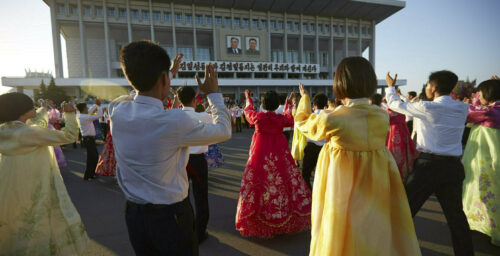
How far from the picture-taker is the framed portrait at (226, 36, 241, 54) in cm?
3894

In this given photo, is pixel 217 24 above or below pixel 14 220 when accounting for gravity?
above

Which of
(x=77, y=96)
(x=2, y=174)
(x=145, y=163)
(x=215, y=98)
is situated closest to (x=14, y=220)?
(x=2, y=174)

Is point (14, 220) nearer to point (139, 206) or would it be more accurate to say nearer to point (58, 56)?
point (139, 206)

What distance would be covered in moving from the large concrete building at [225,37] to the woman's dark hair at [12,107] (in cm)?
3330

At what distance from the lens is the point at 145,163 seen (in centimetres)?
140

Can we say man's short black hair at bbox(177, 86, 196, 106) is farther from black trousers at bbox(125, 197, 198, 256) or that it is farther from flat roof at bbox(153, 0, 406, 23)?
flat roof at bbox(153, 0, 406, 23)

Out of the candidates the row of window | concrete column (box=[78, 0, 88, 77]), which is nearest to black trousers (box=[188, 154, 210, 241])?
concrete column (box=[78, 0, 88, 77])

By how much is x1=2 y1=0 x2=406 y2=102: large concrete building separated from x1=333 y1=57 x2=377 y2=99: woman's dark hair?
34.5 m

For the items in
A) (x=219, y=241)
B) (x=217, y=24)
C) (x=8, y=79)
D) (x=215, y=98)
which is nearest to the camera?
Answer: (x=215, y=98)

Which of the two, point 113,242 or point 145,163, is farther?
point 113,242

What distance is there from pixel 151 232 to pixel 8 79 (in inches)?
1665

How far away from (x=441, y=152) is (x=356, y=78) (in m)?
1.40

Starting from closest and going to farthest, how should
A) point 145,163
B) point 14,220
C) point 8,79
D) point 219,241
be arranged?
point 145,163 < point 14,220 < point 219,241 < point 8,79

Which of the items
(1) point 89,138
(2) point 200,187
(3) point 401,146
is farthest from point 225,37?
(2) point 200,187
